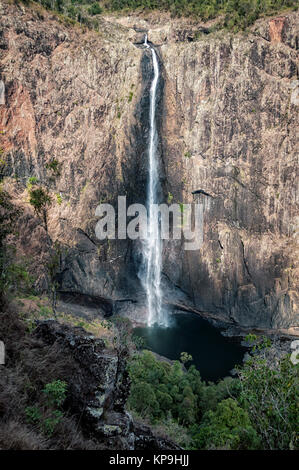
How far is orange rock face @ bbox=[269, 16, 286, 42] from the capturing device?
2406 cm

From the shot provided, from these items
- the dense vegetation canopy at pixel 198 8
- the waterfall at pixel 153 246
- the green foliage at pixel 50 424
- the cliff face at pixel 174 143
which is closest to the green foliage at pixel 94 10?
the dense vegetation canopy at pixel 198 8

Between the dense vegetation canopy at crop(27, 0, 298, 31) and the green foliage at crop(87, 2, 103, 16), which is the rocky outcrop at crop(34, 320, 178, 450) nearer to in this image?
the dense vegetation canopy at crop(27, 0, 298, 31)

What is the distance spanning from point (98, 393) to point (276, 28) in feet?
88.0

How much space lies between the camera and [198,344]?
2472cm

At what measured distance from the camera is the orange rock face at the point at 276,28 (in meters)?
24.1

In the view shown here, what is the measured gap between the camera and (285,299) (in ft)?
82.9

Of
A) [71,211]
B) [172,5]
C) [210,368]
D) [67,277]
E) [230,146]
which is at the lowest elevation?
[210,368]

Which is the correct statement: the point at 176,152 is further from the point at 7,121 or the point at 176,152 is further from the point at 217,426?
the point at 217,426

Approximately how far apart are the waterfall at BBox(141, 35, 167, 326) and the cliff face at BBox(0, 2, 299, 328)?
77cm

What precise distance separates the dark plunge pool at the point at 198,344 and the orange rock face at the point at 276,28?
21.6 metres

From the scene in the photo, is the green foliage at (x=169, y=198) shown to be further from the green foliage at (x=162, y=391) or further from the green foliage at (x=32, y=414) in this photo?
the green foliage at (x=32, y=414)

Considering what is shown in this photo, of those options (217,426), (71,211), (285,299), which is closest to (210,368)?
(285,299)

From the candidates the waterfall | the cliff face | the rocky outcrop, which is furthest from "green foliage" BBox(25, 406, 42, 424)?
the waterfall

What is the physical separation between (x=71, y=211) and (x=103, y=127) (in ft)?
22.6
